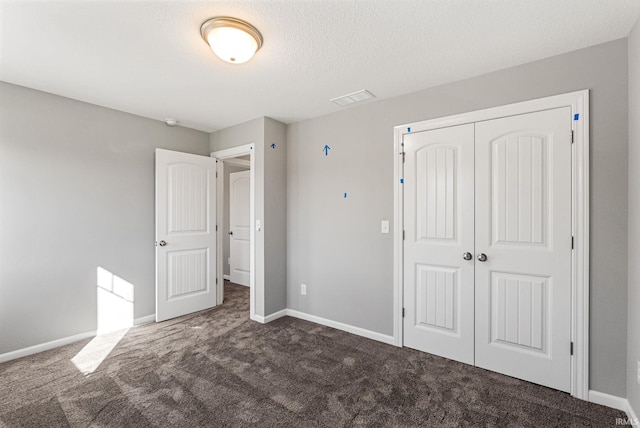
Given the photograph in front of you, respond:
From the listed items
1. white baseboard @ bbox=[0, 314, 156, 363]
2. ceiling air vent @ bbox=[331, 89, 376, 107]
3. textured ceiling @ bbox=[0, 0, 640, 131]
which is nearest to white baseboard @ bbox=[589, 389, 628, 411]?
textured ceiling @ bbox=[0, 0, 640, 131]

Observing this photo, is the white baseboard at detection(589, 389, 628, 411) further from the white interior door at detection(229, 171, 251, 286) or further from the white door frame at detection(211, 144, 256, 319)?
the white interior door at detection(229, 171, 251, 286)

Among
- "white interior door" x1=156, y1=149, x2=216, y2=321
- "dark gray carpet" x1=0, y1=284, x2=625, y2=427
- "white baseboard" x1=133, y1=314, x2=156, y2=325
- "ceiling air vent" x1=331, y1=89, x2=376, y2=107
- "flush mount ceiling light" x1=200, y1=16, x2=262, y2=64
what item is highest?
"ceiling air vent" x1=331, y1=89, x2=376, y2=107

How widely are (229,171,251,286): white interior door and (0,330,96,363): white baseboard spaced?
2506 millimetres

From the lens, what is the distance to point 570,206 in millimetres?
2076

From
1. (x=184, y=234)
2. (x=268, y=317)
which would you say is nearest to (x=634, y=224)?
(x=268, y=317)

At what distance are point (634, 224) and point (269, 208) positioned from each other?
122 inches

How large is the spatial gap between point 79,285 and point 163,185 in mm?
1333

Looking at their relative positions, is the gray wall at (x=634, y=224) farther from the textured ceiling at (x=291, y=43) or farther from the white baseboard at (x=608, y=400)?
the textured ceiling at (x=291, y=43)

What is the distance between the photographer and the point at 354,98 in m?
2.94

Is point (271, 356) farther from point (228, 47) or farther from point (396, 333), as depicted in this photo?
point (228, 47)

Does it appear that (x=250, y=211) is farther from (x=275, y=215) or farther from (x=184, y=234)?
(x=184, y=234)

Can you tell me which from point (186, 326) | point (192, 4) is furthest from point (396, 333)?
point (192, 4)

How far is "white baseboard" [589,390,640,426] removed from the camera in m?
1.82

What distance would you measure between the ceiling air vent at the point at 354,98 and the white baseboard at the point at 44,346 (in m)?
3.53
